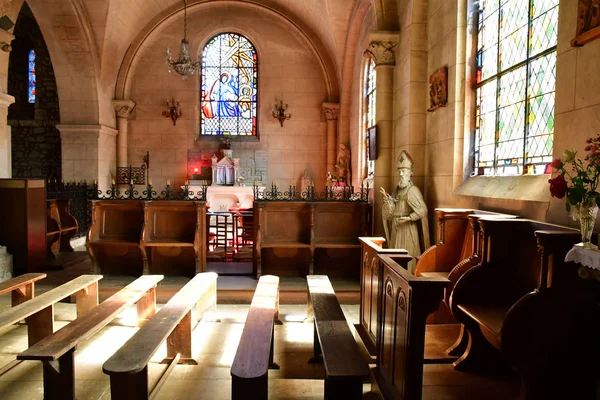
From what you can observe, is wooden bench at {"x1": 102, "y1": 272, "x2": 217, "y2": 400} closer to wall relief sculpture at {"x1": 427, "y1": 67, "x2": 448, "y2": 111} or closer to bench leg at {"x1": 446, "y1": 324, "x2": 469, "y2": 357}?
bench leg at {"x1": 446, "y1": 324, "x2": 469, "y2": 357}

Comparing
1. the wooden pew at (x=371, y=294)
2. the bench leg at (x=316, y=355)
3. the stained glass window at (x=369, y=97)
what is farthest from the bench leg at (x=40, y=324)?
the stained glass window at (x=369, y=97)

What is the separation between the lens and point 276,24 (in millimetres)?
11172

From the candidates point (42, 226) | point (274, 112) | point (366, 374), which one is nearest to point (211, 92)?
point (274, 112)

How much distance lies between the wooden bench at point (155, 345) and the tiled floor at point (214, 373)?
5.4 inches

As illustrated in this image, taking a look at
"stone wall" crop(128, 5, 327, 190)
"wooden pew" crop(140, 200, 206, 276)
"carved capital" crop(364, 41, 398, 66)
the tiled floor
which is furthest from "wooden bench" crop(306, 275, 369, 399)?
"stone wall" crop(128, 5, 327, 190)

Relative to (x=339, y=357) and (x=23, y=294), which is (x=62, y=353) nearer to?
(x=339, y=357)

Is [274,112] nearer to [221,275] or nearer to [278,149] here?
[278,149]

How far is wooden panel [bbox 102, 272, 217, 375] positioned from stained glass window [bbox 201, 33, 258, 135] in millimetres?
8439

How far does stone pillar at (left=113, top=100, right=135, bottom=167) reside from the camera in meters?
10.6

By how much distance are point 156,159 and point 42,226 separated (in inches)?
218

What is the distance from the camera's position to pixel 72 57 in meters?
9.21

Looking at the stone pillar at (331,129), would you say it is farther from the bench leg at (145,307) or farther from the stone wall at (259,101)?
the bench leg at (145,307)

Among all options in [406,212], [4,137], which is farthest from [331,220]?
[4,137]

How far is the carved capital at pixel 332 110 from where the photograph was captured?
10922mm
